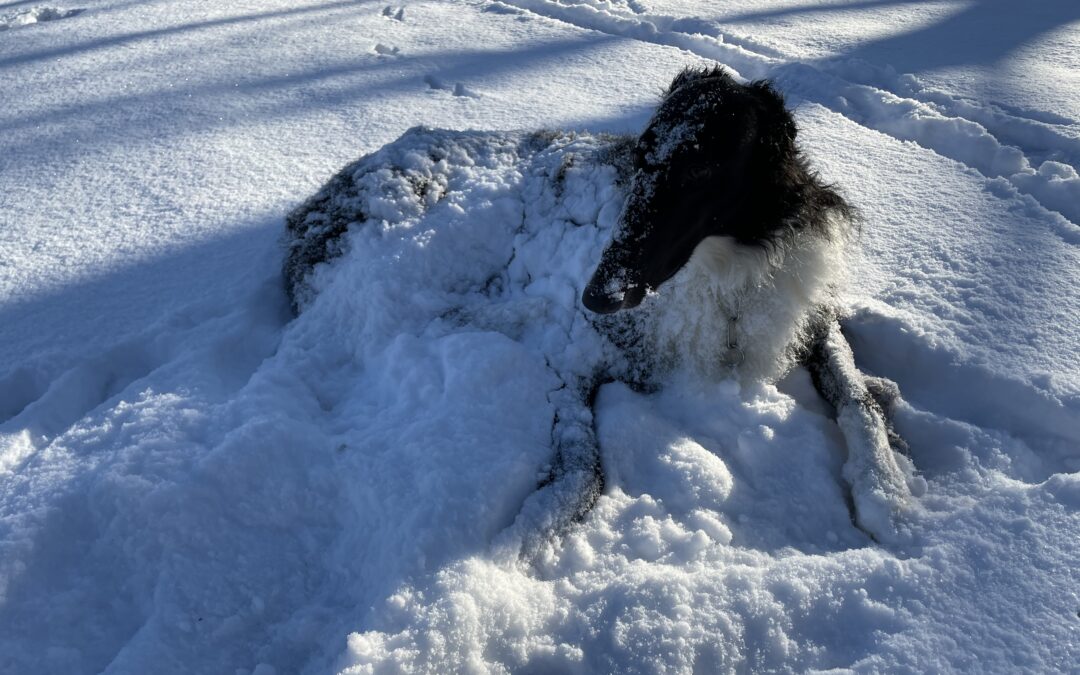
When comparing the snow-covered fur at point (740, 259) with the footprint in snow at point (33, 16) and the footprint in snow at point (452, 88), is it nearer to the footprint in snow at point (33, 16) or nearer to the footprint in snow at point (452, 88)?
the footprint in snow at point (452, 88)

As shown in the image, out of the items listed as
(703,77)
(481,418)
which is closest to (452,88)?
(703,77)

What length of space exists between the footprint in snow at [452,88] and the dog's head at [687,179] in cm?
338

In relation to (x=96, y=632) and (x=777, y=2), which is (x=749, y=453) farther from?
(x=777, y=2)

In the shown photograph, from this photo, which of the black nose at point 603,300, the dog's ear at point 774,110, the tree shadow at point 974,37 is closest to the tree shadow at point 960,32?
the tree shadow at point 974,37

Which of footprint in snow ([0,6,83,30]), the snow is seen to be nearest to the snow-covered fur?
the snow

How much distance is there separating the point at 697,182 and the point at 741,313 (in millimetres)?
632

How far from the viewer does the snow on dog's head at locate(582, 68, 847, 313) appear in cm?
239

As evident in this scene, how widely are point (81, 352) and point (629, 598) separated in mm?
2660

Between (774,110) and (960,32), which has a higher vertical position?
(960,32)

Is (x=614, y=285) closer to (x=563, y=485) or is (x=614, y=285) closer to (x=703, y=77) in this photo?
(x=563, y=485)

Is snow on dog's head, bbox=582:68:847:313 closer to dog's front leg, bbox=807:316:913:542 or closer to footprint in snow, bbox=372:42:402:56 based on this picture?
→ dog's front leg, bbox=807:316:913:542

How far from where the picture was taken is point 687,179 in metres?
2.43

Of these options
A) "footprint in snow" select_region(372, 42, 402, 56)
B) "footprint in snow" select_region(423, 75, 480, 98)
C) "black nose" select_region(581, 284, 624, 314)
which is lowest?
"black nose" select_region(581, 284, 624, 314)

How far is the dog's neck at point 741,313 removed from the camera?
2.77 m
